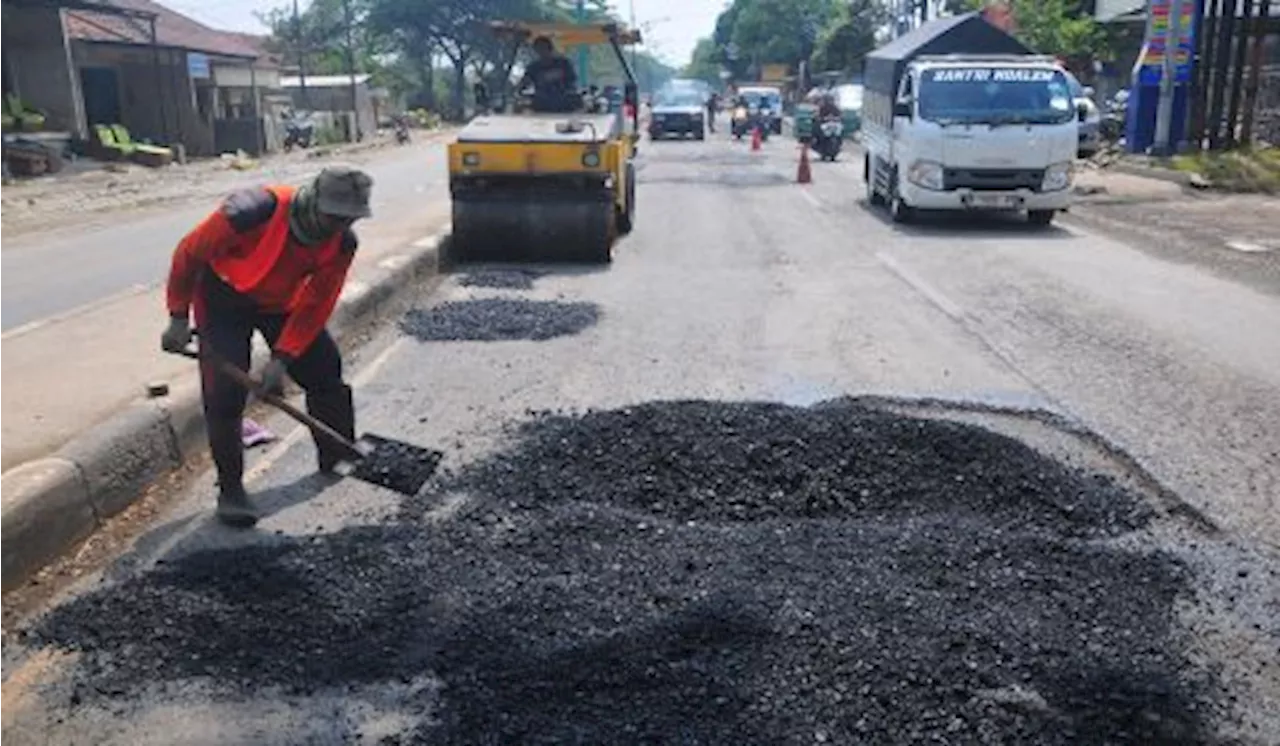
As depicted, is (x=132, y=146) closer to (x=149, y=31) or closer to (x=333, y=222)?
(x=149, y=31)

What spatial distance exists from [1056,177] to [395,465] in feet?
36.8

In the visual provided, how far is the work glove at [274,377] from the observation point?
4.75m

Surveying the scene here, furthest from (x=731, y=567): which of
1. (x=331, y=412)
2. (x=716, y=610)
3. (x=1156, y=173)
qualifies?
(x=1156, y=173)

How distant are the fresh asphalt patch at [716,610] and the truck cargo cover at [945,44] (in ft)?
49.0

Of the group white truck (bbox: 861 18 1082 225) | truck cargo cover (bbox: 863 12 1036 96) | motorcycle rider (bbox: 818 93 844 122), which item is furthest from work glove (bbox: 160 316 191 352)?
motorcycle rider (bbox: 818 93 844 122)

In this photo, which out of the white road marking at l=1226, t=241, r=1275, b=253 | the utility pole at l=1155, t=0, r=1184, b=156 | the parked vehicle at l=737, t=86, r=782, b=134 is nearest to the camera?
the white road marking at l=1226, t=241, r=1275, b=253

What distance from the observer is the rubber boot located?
5410 mm

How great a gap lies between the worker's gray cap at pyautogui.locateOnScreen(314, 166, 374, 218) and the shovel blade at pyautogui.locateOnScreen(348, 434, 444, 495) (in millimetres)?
1034

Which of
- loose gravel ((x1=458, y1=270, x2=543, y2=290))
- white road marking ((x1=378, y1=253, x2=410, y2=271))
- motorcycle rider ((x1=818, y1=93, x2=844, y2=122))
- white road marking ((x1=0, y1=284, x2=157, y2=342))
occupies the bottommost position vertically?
loose gravel ((x1=458, y1=270, x2=543, y2=290))

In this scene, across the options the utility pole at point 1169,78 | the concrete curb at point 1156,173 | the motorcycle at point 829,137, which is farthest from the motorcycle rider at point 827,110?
the utility pole at point 1169,78

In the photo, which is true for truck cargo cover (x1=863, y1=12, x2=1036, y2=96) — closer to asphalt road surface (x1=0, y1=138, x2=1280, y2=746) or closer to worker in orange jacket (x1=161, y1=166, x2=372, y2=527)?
asphalt road surface (x1=0, y1=138, x2=1280, y2=746)

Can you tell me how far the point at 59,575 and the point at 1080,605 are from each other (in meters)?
3.65

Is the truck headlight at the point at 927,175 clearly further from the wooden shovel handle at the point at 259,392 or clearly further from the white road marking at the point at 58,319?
the wooden shovel handle at the point at 259,392

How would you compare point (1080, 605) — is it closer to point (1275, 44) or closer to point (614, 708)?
point (614, 708)
